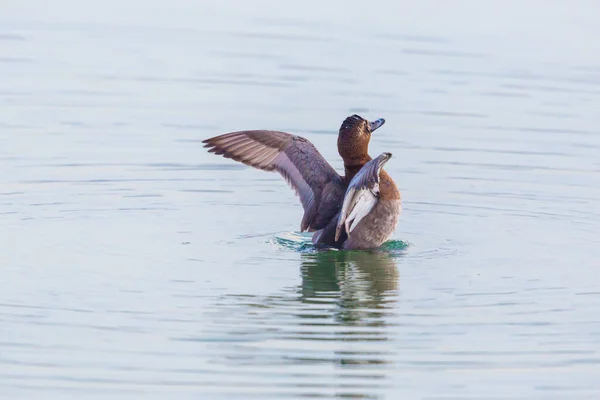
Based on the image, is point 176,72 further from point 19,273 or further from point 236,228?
point 19,273

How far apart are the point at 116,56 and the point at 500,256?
Answer: 10.6 m

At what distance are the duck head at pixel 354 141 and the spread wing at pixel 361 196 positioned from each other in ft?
1.35

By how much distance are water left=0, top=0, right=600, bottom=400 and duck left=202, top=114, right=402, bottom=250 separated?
0.25 m

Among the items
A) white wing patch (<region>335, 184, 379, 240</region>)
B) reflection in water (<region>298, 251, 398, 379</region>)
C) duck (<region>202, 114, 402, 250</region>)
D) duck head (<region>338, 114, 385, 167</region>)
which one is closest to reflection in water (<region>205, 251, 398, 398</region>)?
reflection in water (<region>298, 251, 398, 379</region>)

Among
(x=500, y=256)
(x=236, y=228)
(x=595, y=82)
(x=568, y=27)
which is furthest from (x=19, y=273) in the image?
(x=568, y=27)

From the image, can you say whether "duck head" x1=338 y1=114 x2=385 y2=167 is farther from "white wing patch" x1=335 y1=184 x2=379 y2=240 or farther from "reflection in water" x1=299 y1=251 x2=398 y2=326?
"reflection in water" x1=299 y1=251 x2=398 y2=326

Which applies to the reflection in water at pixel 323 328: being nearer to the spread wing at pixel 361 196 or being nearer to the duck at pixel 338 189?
the spread wing at pixel 361 196

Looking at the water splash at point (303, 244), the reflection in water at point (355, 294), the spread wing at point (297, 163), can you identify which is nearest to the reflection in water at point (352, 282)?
the reflection in water at point (355, 294)

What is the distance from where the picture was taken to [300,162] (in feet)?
38.5

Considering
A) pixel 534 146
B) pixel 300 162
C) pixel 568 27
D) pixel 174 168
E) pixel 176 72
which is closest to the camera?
pixel 300 162

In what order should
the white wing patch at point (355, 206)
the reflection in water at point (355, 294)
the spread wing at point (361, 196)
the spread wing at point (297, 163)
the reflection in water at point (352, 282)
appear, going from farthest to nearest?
the spread wing at point (297, 163)
the white wing patch at point (355, 206)
the spread wing at point (361, 196)
the reflection in water at point (352, 282)
the reflection in water at point (355, 294)

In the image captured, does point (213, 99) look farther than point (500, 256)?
Yes

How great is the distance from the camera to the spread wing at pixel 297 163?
37.7ft

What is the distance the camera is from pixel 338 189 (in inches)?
452
